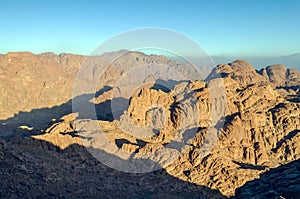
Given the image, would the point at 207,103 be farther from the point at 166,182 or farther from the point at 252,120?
the point at 166,182

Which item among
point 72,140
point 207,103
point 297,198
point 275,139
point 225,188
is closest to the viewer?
point 297,198

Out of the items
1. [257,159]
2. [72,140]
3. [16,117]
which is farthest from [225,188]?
[16,117]

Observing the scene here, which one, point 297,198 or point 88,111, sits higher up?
point 297,198

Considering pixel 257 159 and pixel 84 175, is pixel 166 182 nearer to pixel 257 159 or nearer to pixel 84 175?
pixel 84 175

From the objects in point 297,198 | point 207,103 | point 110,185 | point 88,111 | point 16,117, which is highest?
point 297,198

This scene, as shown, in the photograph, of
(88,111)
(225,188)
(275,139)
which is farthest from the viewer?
(88,111)

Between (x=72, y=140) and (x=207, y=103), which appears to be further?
(x=207, y=103)

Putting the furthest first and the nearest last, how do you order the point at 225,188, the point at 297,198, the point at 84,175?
the point at 84,175 → the point at 225,188 → the point at 297,198

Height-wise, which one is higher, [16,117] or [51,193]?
[51,193]

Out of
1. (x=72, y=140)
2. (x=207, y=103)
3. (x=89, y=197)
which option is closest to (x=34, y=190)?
(x=89, y=197)
